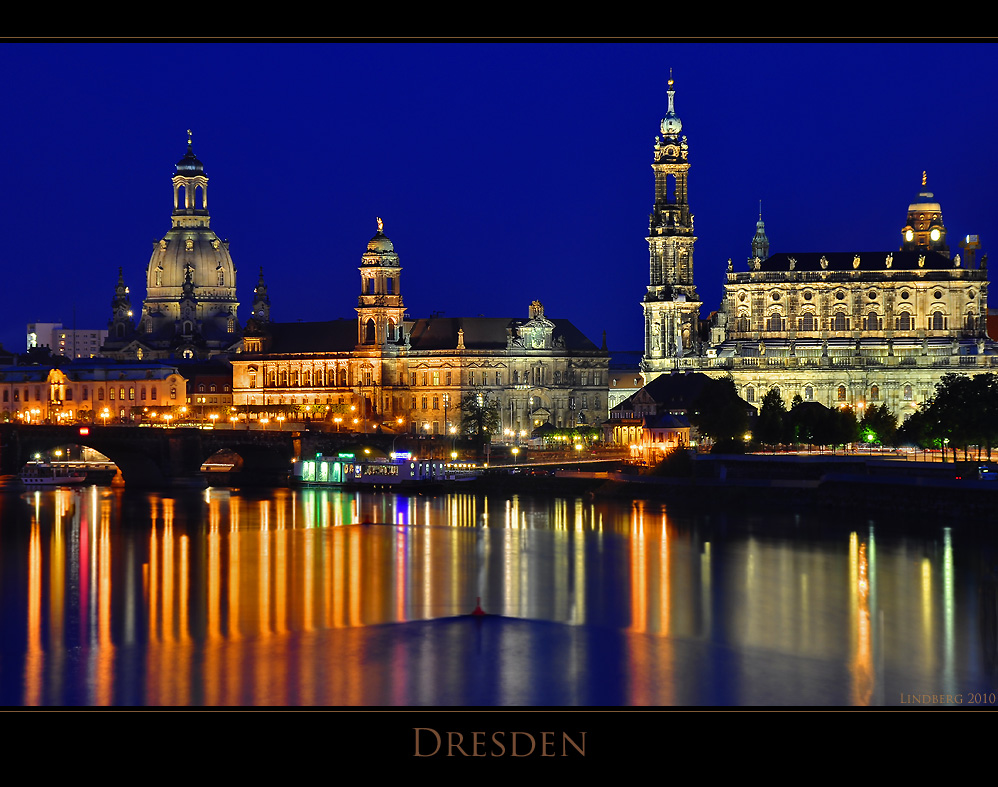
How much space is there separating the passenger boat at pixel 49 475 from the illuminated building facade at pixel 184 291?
175 feet

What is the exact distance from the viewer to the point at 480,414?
113m

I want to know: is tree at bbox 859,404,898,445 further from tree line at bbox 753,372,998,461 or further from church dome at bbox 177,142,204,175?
church dome at bbox 177,142,204,175

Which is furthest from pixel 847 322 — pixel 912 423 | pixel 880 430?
pixel 912 423

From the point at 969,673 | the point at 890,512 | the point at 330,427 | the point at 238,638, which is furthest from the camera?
the point at 330,427

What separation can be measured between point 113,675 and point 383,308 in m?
88.7

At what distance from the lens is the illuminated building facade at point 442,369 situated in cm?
12062

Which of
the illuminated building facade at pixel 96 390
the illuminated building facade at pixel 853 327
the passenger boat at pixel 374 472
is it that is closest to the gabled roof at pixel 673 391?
the illuminated building facade at pixel 853 327

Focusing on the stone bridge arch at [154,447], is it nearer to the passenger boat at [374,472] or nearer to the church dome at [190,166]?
the passenger boat at [374,472]

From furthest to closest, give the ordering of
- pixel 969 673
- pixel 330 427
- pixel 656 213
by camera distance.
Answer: pixel 656 213 < pixel 330 427 < pixel 969 673

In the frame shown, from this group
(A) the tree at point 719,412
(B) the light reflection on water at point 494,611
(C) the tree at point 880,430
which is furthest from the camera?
(C) the tree at point 880,430

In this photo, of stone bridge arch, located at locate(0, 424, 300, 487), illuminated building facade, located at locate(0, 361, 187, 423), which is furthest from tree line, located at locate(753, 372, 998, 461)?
illuminated building facade, located at locate(0, 361, 187, 423)
